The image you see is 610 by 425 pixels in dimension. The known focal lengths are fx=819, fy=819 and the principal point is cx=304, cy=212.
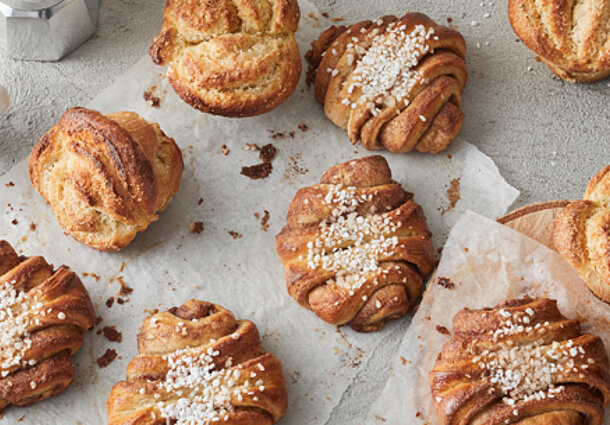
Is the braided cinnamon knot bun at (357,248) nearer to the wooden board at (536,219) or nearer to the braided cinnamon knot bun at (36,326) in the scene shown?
the wooden board at (536,219)

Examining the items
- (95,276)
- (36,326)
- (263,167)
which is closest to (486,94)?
(263,167)

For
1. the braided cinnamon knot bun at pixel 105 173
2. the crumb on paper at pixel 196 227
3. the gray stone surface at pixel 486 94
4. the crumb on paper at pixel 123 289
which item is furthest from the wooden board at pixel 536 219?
the crumb on paper at pixel 123 289

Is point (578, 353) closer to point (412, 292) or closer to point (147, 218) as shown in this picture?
point (412, 292)

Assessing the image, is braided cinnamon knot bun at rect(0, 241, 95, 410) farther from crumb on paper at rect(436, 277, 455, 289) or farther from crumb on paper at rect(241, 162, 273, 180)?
crumb on paper at rect(436, 277, 455, 289)

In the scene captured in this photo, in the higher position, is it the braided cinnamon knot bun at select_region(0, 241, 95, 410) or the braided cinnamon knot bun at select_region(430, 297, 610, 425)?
the braided cinnamon knot bun at select_region(430, 297, 610, 425)

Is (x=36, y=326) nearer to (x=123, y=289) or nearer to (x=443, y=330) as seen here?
(x=123, y=289)

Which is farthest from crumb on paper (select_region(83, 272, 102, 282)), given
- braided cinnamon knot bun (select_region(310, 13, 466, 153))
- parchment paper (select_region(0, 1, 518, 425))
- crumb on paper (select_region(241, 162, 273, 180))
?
braided cinnamon knot bun (select_region(310, 13, 466, 153))

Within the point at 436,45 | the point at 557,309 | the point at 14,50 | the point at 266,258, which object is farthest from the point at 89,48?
the point at 557,309
